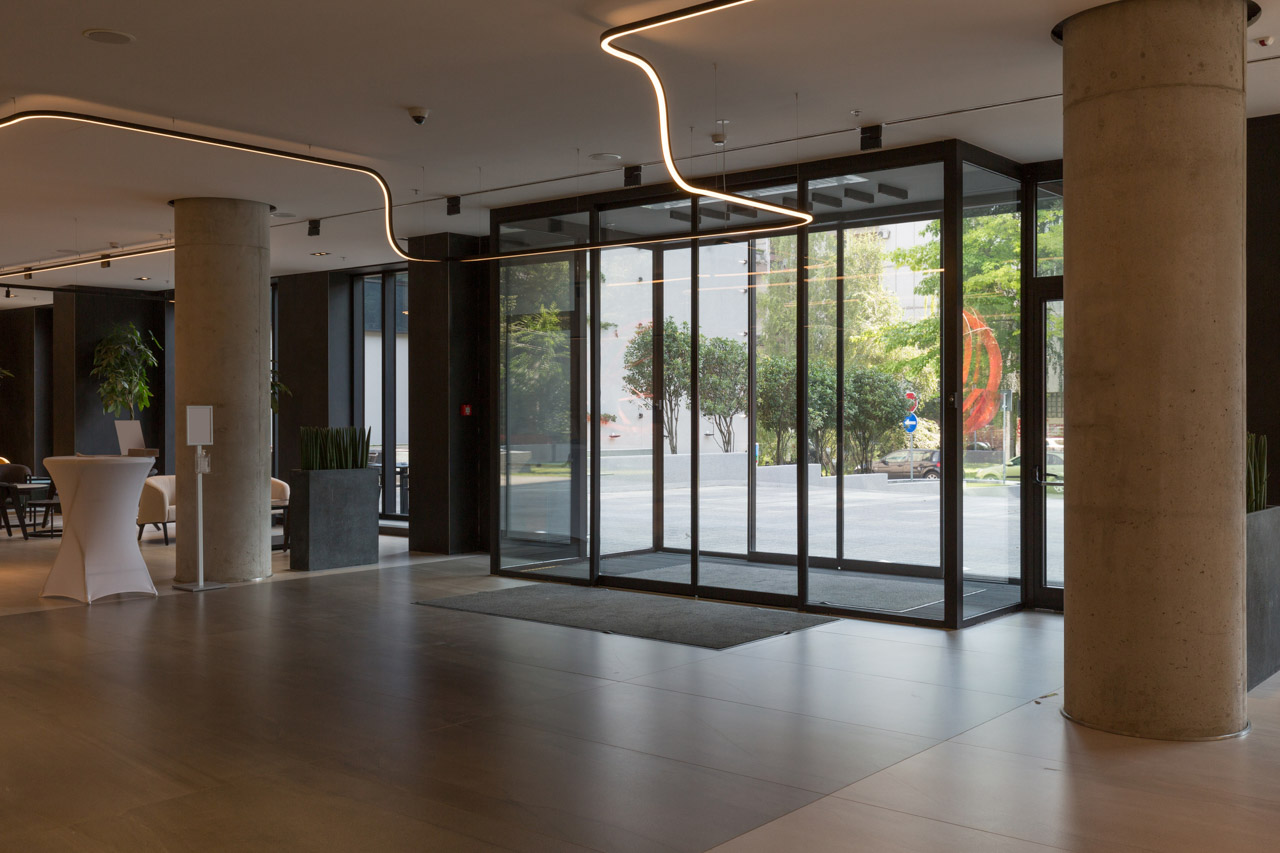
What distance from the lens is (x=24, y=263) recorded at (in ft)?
45.7

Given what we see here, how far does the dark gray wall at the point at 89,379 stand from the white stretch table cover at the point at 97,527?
8.06 m

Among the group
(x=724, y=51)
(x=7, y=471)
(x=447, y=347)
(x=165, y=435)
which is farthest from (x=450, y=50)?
(x=165, y=435)

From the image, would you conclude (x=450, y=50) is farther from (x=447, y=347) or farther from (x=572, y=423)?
(x=447, y=347)

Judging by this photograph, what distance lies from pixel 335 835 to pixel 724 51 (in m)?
4.26

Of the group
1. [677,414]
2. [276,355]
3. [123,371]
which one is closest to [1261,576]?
[677,414]

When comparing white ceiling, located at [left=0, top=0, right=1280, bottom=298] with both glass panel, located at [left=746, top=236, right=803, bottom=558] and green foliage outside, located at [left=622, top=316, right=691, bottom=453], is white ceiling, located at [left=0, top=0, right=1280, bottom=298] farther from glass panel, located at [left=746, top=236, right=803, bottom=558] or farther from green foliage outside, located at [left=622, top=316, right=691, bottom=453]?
green foliage outside, located at [left=622, top=316, right=691, bottom=453]

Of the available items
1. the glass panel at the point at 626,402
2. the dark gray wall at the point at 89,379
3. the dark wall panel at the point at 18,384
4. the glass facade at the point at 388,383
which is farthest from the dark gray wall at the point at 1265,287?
the dark wall panel at the point at 18,384

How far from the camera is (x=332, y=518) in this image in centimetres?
1055

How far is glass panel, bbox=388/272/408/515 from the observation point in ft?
47.5

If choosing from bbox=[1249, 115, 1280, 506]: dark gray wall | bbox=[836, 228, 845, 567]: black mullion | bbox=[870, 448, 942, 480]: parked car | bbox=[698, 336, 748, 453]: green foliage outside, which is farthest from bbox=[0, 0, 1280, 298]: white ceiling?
bbox=[870, 448, 942, 480]: parked car

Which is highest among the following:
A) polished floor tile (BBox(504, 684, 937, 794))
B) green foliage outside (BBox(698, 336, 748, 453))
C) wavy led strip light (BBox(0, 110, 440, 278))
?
wavy led strip light (BBox(0, 110, 440, 278))

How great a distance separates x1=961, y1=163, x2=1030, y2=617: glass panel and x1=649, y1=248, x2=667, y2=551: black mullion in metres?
2.50

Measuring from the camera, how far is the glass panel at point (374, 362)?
578 inches

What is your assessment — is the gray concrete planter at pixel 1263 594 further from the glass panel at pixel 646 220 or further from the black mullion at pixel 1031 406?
the glass panel at pixel 646 220
